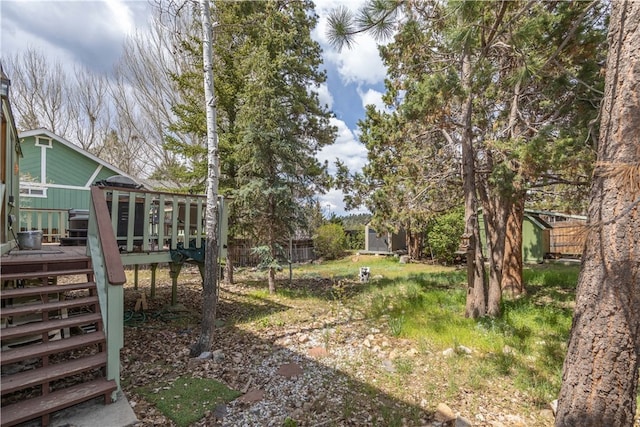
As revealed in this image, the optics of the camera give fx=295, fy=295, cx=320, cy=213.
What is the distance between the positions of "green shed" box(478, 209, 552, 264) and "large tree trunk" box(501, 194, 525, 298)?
262 inches

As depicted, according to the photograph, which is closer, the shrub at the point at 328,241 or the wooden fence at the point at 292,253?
the wooden fence at the point at 292,253

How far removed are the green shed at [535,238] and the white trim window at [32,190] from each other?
1815 cm

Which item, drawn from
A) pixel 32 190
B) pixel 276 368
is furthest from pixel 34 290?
pixel 32 190

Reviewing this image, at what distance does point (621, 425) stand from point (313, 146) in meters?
8.33

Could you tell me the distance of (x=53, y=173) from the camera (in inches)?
433

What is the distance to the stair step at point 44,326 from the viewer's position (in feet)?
9.26

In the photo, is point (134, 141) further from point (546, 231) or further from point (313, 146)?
point (546, 231)

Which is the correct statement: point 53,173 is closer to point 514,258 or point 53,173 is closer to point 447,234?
point 514,258

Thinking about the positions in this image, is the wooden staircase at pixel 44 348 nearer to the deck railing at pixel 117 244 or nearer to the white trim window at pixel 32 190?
the deck railing at pixel 117 244

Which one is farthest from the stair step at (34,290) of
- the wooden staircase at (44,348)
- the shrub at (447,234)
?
the shrub at (447,234)

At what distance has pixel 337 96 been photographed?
10461 mm

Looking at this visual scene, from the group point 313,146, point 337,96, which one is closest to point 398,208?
point 313,146

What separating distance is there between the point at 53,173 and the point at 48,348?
37.0 feet

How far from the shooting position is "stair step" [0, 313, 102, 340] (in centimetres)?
282
